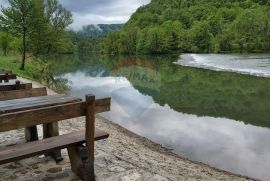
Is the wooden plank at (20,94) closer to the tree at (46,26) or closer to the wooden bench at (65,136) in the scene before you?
the wooden bench at (65,136)

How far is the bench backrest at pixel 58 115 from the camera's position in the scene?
17.2 ft

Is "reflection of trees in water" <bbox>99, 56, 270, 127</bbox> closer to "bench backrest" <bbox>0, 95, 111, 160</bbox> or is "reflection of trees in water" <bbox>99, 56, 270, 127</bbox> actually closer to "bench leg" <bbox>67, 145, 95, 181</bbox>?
"bench leg" <bbox>67, 145, 95, 181</bbox>

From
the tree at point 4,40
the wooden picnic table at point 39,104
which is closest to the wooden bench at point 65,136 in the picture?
the wooden picnic table at point 39,104

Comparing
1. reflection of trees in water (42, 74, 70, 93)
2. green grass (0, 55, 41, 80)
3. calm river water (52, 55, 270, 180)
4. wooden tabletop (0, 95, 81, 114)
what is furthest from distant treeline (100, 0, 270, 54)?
wooden tabletop (0, 95, 81, 114)

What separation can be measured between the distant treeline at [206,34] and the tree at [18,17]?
7107 cm

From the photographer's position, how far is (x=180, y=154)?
1166 centimetres

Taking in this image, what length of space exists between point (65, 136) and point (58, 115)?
98 centimetres

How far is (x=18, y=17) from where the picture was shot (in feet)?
122

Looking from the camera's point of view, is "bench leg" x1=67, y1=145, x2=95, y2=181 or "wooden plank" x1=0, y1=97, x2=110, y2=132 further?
"bench leg" x1=67, y1=145, x2=95, y2=181

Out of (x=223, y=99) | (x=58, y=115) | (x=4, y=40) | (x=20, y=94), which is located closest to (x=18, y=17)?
(x=4, y=40)

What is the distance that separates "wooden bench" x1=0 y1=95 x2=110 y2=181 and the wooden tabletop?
0.61 m

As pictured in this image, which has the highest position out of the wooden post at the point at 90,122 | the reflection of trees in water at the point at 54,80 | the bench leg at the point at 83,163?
the wooden post at the point at 90,122

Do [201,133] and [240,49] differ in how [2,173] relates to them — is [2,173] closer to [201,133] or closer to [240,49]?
[201,133]

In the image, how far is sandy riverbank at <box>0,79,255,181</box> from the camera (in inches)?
271
